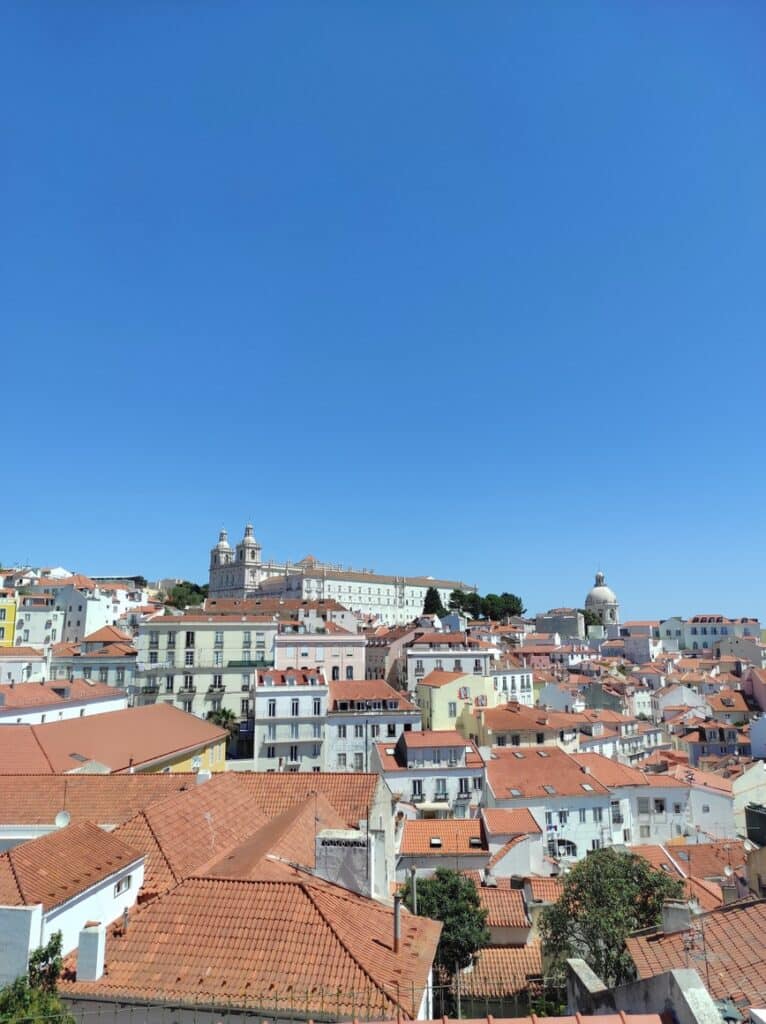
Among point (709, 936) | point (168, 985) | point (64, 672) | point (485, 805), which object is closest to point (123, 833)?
point (168, 985)

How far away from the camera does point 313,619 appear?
62125 millimetres

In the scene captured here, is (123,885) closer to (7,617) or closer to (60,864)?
(60,864)

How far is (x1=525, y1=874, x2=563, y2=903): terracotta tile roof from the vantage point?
76.5 ft

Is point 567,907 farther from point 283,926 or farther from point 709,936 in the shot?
point 283,926

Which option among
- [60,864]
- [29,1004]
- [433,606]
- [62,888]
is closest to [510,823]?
[60,864]

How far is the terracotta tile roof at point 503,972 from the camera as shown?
18.7m

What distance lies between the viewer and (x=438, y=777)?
37.3 m

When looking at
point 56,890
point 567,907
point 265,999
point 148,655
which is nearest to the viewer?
point 265,999

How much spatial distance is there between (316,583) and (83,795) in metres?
118

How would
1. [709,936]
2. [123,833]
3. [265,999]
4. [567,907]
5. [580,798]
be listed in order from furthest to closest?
[580,798]
[567,907]
[123,833]
[709,936]
[265,999]

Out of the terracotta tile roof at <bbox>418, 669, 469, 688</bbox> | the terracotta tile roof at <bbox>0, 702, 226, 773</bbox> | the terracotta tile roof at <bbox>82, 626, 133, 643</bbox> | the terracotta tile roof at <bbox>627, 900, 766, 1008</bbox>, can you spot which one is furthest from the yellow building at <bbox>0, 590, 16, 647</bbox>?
the terracotta tile roof at <bbox>627, 900, 766, 1008</bbox>

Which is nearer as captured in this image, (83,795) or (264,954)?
(264,954)

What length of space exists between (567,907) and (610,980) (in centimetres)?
170

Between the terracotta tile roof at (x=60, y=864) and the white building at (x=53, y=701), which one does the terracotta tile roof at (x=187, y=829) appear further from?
the white building at (x=53, y=701)
